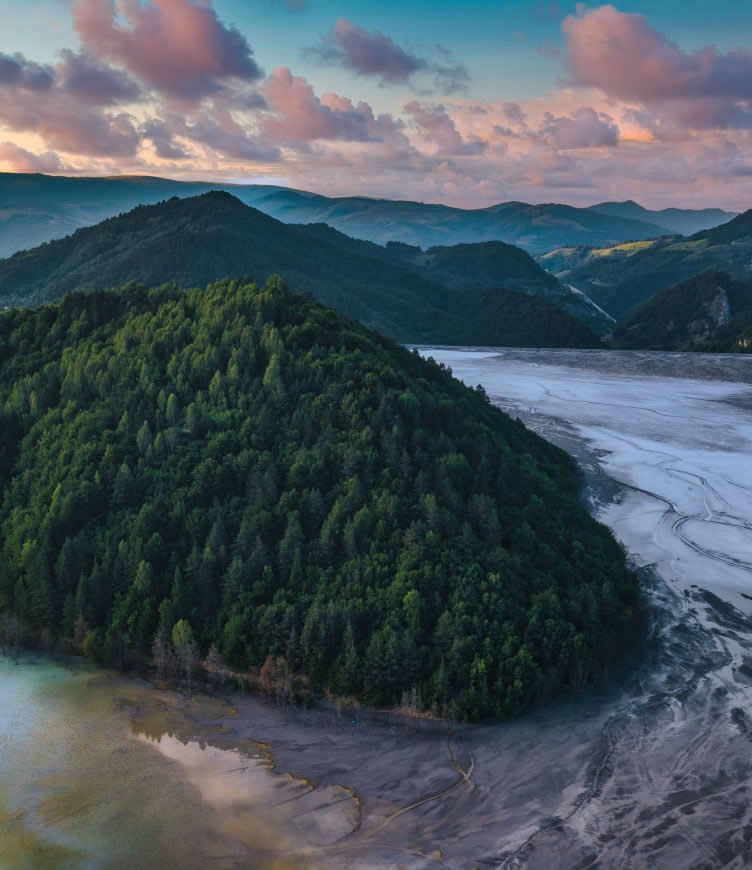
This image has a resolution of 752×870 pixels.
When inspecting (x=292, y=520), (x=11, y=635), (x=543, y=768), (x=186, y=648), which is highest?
(x=292, y=520)

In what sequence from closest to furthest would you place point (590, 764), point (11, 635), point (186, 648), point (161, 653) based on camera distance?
point (590, 764) → point (186, 648) → point (161, 653) → point (11, 635)

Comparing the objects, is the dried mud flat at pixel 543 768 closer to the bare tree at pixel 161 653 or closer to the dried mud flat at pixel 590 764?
the dried mud flat at pixel 590 764

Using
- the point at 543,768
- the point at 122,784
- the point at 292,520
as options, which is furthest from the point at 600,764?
the point at 122,784

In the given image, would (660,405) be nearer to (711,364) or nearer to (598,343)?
(711,364)

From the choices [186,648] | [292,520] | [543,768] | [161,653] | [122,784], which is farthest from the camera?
[292,520]

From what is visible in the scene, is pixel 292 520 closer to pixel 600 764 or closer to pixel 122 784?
pixel 122 784

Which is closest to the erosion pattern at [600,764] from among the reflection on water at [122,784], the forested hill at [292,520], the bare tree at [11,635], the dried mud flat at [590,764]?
the dried mud flat at [590,764]
